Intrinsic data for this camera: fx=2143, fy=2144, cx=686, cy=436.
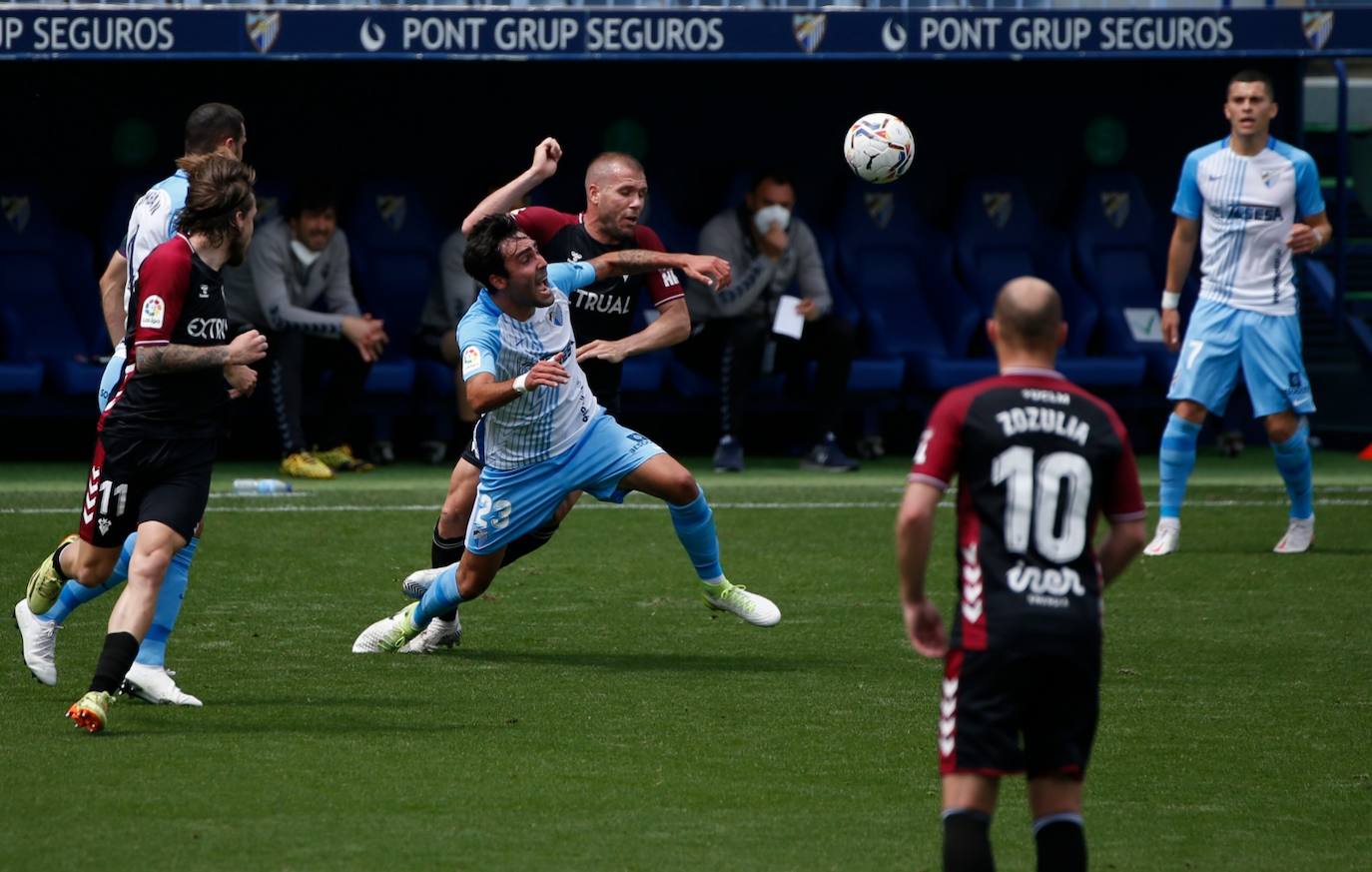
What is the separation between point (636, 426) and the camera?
14.9 metres

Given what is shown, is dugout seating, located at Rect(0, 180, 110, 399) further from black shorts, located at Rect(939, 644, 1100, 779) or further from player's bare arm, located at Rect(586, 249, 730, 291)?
black shorts, located at Rect(939, 644, 1100, 779)

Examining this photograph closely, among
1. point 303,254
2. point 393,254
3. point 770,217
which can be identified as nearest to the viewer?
point 303,254

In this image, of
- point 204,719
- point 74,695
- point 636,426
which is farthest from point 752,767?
point 636,426

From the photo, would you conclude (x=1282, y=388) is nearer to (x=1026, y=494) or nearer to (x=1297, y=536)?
(x=1297, y=536)

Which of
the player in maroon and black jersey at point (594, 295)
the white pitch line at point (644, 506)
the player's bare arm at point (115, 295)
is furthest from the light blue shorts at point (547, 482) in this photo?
the white pitch line at point (644, 506)

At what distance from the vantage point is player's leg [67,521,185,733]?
5934mm

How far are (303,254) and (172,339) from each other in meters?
7.26

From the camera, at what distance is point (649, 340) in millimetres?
7832

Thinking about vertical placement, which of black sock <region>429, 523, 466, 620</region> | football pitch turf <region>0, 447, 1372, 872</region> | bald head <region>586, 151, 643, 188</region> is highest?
A: bald head <region>586, 151, 643, 188</region>

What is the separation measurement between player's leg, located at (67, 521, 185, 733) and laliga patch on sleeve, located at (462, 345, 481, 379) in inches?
41.5

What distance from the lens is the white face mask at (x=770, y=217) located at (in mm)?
13594

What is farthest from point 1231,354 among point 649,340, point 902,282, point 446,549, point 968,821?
point 968,821

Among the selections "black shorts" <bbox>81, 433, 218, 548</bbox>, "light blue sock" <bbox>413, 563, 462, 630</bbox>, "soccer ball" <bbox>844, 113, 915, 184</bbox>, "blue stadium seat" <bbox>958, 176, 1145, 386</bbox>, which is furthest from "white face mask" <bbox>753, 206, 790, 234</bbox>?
"black shorts" <bbox>81, 433, 218, 548</bbox>

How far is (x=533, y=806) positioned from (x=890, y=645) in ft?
8.85
